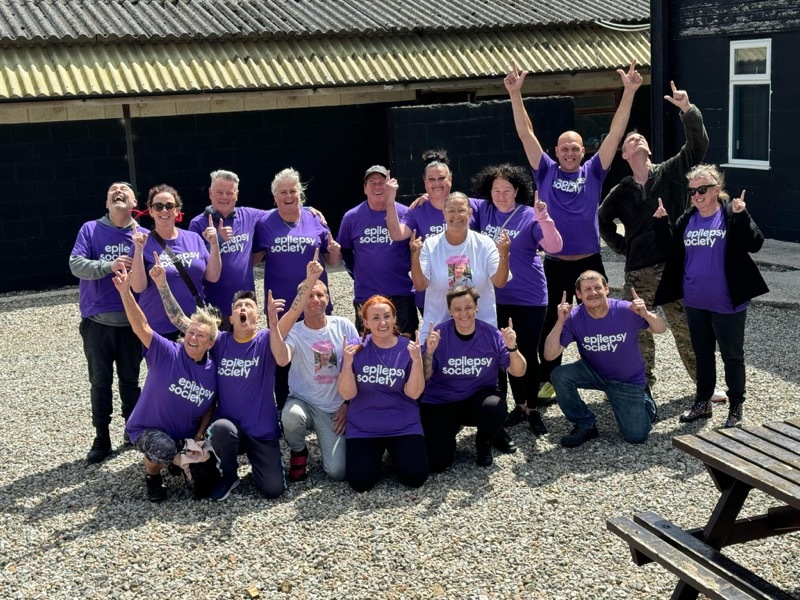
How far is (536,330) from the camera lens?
284 inches

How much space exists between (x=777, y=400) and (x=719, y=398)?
468mm

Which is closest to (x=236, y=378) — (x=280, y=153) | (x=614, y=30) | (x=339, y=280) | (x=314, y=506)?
(x=314, y=506)

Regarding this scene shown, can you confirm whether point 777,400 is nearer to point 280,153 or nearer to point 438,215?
point 438,215

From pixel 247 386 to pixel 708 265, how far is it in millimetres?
3006

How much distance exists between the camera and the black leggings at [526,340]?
283 inches

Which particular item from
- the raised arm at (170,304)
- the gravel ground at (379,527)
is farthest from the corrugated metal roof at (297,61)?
the raised arm at (170,304)

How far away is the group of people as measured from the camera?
20.9 feet

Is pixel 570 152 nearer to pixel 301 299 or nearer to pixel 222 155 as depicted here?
pixel 301 299

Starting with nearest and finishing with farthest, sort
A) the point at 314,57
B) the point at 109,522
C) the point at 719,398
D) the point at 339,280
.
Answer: the point at 109,522, the point at 719,398, the point at 339,280, the point at 314,57

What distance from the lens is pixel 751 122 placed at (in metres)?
14.4

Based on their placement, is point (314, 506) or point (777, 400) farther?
point (777, 400)

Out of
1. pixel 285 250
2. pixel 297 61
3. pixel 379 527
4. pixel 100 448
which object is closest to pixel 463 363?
pixel 379 527

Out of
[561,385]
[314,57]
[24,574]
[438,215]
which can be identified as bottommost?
[24,574]

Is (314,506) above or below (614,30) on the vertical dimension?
below
